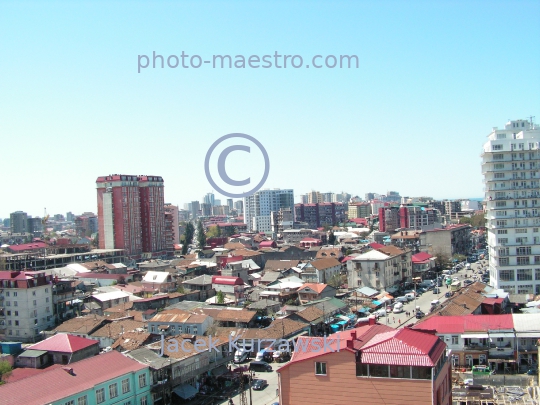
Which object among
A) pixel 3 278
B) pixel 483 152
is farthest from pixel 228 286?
pixel 483 152

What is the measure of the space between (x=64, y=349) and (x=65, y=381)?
12.3 feet

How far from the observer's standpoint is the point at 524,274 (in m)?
21.3

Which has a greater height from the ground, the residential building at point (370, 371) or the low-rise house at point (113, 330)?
the residential building at point (370, 371)


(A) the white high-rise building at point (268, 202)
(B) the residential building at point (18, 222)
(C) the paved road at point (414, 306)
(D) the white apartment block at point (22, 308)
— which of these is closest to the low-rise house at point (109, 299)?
(D) the white apartment block at point (22, 308)

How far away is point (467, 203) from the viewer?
105 metres

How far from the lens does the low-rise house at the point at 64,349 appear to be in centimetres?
1319

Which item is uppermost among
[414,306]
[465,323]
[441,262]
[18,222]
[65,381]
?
[18,222]

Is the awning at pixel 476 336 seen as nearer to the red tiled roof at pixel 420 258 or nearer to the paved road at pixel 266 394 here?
the paved road at pixel 266 394

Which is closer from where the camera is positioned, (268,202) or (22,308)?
(22,308)

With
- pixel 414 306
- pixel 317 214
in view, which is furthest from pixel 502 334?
pixel 317 214

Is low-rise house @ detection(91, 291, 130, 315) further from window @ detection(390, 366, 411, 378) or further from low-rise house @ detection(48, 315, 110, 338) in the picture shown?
window @ detection(390, 366, 411, 378)

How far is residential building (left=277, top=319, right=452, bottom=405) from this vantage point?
302 inches

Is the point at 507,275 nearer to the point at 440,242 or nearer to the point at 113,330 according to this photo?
the point at 440,242

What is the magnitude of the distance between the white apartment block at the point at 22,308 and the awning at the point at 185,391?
8882 millimetres
